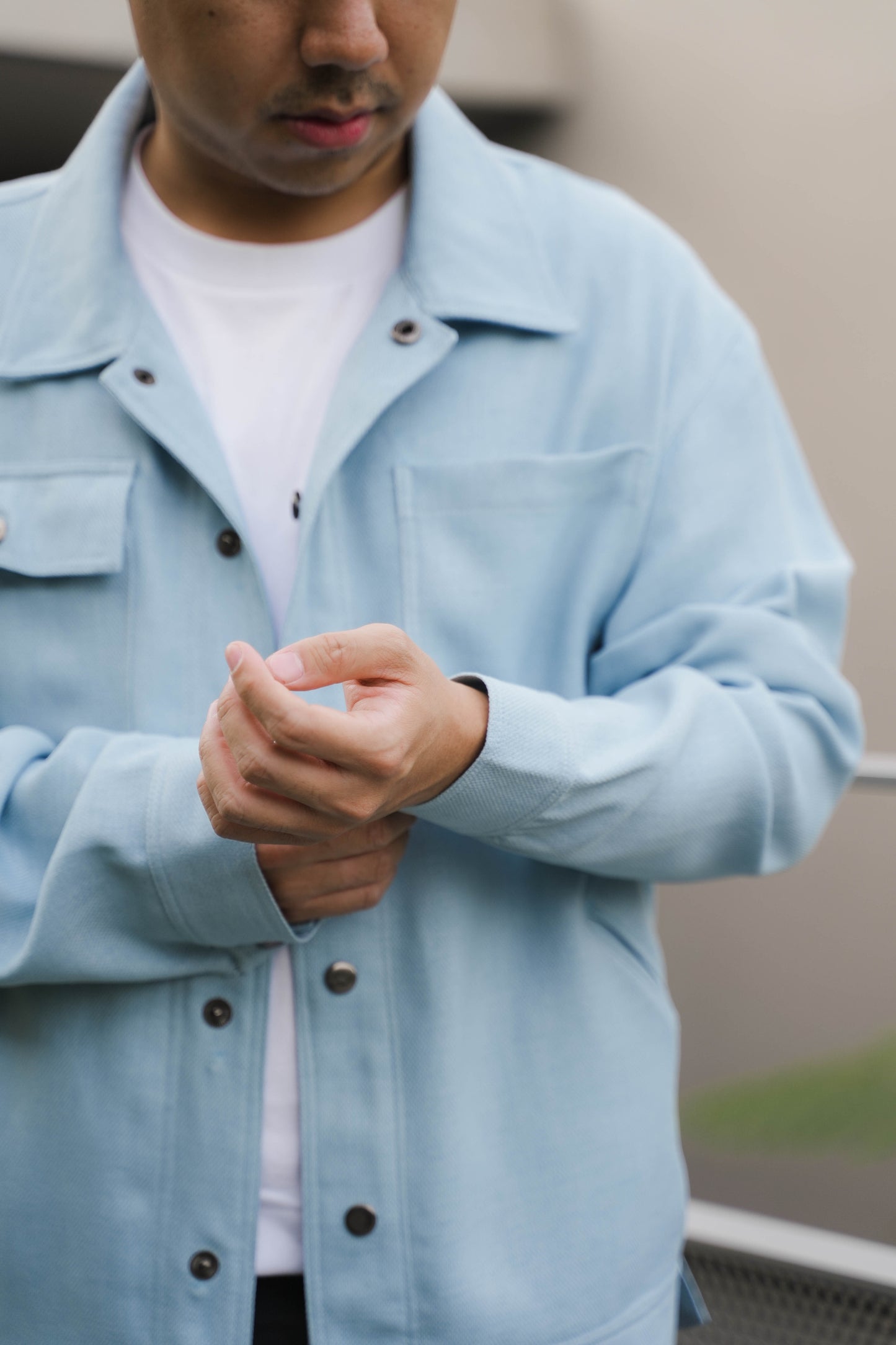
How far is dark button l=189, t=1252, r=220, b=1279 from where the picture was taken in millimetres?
781

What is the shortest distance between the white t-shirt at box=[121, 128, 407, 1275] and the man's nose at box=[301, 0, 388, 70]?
167 mm

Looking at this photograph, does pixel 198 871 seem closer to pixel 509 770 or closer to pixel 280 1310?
pixel 509 770

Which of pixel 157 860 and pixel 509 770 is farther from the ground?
pixel 509 770

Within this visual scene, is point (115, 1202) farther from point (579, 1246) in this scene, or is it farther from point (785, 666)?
point (785, 666)

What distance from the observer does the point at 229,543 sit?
0.83 metres

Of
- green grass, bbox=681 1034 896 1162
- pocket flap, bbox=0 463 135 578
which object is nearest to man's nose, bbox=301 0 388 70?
pocket flap, bbox=0 463 135 578

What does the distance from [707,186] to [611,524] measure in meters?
1.19

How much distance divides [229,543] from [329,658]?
27 cm

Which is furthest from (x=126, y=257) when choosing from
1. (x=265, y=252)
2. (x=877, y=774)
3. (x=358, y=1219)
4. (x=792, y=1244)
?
(x=792, y=1244)

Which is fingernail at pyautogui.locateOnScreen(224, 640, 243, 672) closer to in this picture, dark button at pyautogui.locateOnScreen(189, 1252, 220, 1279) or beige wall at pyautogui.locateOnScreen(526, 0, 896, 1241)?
dark button at pyautogui.locateOnScreen(189, 1252, 220, 1279)

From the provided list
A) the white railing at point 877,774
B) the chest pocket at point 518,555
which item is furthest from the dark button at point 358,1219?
the white railing at point 877,774

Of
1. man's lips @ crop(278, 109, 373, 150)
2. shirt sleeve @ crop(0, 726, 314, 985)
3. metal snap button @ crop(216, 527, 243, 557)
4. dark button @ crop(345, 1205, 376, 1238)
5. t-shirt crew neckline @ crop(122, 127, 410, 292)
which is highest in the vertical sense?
man's lips @ crop(278, 109, 373, 150)

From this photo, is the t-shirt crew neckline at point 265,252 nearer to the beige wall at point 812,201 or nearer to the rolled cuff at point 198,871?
the rolled cuff at point 198,871

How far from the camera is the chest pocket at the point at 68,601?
83 centimetres
